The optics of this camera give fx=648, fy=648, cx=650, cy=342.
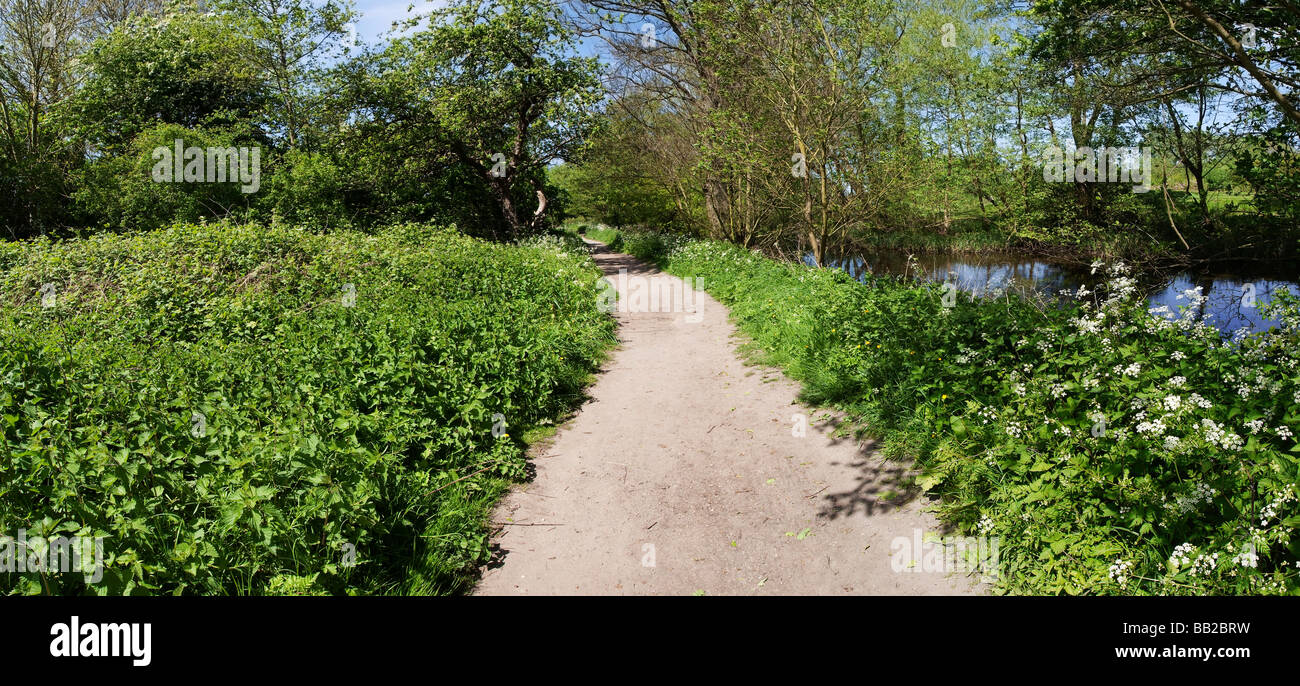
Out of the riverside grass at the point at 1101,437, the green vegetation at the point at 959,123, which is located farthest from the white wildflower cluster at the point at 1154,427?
the green vegetation at the point at 959,123

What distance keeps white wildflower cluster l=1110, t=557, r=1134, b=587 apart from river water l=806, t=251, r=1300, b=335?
6832 mm

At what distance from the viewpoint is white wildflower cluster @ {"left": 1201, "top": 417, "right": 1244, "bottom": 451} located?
3184mm

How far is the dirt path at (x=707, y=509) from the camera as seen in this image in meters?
4.15

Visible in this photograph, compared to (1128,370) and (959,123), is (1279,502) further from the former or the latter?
(959,123)

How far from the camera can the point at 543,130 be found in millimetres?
21141

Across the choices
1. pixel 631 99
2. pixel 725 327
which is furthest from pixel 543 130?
pixel 725 327

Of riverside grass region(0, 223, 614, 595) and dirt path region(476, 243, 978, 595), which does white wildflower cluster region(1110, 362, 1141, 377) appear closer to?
dirt path region(476, 243, 978, 595)

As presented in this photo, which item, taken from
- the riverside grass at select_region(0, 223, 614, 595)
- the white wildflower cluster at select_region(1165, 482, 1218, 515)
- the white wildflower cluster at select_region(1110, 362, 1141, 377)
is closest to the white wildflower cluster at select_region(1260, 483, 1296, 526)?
the white wildflower cluster at select_region(1165, 482, 1218, 515)

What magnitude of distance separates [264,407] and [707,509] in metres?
3.40

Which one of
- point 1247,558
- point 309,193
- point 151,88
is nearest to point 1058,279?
point 1247,558

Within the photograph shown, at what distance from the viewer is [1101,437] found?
3752mm

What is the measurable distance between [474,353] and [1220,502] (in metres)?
5.88

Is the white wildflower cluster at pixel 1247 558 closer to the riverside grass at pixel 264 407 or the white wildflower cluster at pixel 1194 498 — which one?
the white wildflower cluster at pixel 1194 498
